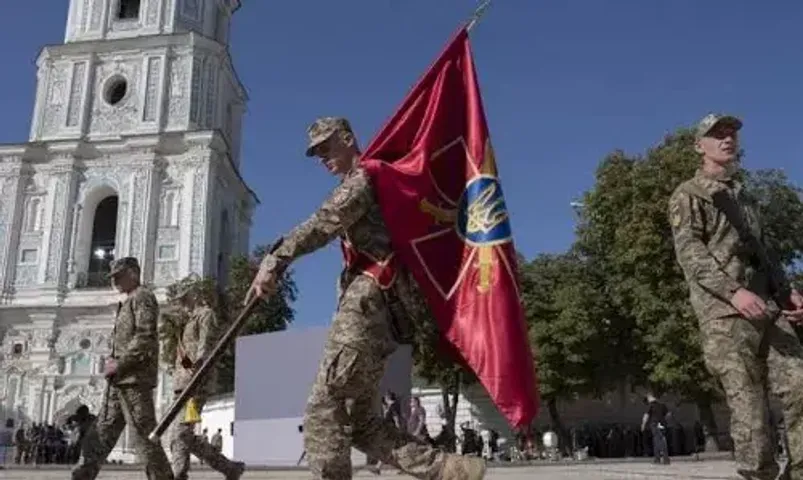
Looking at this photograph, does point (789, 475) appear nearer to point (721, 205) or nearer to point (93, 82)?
point (721, 205)

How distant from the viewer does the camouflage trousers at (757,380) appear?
446cm

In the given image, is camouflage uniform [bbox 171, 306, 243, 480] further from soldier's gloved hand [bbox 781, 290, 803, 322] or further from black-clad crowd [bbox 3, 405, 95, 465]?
black-clad crowd [bbox 3, 405, 95, 465]

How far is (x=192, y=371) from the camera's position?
8367 millimetres

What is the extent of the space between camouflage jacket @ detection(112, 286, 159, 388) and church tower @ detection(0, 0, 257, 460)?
32.8 metres

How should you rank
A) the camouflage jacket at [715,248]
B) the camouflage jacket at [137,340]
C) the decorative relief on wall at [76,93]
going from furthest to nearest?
the decorative relief on wall at [76,93], the camouflage jacket at [137,340], the camouflage jacket at [715,248]

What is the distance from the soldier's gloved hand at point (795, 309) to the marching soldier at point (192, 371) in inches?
212

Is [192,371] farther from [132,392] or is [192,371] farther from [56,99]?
[56,99]

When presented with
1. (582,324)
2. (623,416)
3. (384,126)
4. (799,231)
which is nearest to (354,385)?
(384,126)

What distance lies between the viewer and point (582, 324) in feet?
107

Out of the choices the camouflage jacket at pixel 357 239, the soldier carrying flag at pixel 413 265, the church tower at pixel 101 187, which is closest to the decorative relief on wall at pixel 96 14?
the church tower at pixel 101 187

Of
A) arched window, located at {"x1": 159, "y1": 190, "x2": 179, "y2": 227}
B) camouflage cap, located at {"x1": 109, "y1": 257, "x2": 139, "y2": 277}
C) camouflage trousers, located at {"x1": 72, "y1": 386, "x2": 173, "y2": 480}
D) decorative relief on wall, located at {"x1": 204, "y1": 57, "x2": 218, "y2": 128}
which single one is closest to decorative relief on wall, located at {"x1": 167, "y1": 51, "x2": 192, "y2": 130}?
decorative relief on wall, located at {"x1": 204, "y1": 57, "x2": 218, "y2": 128}

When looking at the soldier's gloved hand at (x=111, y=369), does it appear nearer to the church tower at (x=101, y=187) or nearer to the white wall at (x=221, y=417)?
the white wall at (x=221, y=417)

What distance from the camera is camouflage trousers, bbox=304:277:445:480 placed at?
4.36 metres

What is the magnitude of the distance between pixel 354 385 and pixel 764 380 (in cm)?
223
